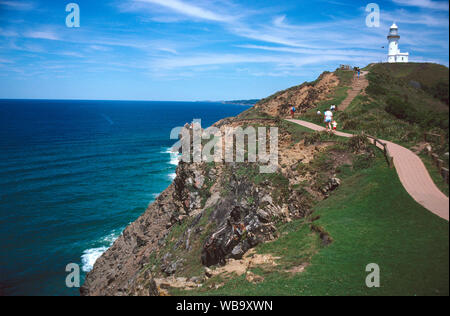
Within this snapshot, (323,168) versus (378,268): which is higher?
(323,168)

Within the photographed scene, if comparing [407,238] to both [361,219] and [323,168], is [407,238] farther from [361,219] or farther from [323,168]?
[323,168]

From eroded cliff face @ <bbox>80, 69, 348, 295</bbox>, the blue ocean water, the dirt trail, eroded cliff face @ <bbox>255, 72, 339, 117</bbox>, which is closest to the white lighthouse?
the dirt trail

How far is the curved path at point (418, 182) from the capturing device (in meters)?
9.75

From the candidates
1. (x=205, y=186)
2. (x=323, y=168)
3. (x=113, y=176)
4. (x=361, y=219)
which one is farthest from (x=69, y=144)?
(x=361, y=219)

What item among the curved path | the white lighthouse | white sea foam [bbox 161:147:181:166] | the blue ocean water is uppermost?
the white lighthouse

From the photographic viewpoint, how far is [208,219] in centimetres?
2505

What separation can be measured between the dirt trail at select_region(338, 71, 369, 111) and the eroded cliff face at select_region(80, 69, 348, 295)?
993 centimetres

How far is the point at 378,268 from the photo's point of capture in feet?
33.6

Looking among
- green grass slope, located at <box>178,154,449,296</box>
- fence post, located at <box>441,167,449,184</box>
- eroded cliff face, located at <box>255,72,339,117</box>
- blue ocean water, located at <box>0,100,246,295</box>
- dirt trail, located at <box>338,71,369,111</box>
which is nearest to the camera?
fence post, located at <box>441,167,449,184</box>

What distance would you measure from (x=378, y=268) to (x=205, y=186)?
22.8 m

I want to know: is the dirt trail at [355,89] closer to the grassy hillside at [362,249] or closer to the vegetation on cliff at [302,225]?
the vegetation on cliff at [302,225]

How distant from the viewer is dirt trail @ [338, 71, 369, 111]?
127 ft

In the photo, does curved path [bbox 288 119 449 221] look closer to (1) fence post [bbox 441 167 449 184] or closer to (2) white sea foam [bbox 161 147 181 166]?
(1) fence post [bbox 441 167 449 184]
